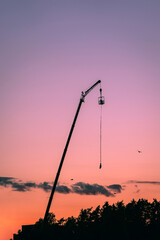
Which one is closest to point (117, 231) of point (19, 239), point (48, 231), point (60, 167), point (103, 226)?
point (103, 226)

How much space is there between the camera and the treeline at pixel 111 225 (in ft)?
240

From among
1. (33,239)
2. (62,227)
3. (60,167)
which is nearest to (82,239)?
(62,227)

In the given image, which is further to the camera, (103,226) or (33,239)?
(103,226)

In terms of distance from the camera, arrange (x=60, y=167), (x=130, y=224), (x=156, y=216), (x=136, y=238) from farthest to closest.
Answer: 1. (x=156, y=216)
2. (x=130, y=224)
3. (x=136, y=238)
4. (x=60, y=167)

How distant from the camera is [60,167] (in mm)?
32969

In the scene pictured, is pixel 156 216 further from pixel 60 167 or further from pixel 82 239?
pixel 60 167

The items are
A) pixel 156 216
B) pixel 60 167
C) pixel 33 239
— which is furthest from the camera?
pixel 156 216

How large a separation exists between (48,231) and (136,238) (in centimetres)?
1760

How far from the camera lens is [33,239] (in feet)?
226

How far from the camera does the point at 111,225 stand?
3100 inches

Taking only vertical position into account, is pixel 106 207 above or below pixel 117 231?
above

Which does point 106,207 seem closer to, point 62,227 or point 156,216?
point 156,216

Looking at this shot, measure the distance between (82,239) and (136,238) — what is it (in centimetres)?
1075

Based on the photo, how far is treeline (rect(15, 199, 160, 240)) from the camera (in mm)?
73000
